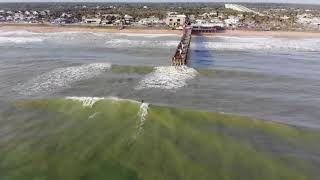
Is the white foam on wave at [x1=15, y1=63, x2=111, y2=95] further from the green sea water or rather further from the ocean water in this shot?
the green sea water

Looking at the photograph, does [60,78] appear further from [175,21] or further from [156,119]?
[175,21]

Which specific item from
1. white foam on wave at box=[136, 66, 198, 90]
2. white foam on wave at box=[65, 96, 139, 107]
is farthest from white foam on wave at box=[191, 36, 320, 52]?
white foam on wave at box=[65, 96, 139, 107]

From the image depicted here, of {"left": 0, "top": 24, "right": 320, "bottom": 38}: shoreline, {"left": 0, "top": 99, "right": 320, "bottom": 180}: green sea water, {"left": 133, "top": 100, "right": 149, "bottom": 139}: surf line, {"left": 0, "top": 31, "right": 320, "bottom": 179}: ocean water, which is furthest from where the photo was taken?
{"left": 0, "top": 24, "right": 320, "bottom": 38}: shoreline

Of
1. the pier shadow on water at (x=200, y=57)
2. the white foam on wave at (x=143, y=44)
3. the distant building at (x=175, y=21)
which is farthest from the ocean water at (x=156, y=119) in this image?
the distant building at (x=175, y=21)

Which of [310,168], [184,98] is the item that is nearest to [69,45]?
[184,98]

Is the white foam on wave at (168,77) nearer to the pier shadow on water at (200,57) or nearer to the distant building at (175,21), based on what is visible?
the pier shadow on water at (200,57)

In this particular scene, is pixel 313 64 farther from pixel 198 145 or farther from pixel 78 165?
pixel 78 165

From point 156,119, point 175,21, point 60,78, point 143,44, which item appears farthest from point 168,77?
point 175,21

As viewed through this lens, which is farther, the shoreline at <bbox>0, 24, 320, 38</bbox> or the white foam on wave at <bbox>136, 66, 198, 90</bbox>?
the shoreline at <bbox>0, 24, 320, 38</bbox>
